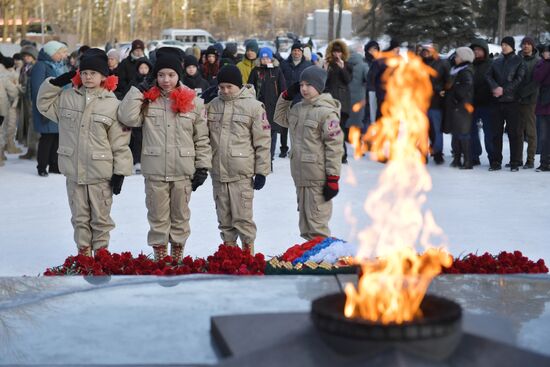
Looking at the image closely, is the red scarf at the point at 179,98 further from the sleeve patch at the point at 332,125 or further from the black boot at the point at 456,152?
the black boot at the point at 456,152

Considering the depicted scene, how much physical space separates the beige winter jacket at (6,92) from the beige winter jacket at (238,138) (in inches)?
259

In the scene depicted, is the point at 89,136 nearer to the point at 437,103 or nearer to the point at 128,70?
the point at 128,70

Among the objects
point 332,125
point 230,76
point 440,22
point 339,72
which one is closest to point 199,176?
point 230,76

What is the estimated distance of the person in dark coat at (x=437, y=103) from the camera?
14000 mm

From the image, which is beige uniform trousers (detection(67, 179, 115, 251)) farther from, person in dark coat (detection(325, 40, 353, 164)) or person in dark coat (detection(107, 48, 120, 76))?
person in dark coat (detection(325, 40, 353, 164))

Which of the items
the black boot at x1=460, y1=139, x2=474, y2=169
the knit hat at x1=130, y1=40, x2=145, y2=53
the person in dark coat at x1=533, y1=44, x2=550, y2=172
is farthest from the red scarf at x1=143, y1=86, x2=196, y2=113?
the person in dark coat at x1=533, y1=44, x2=550, y2=172

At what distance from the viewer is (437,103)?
1415 cm

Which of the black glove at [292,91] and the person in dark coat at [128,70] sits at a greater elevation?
the black glove at [292,91]

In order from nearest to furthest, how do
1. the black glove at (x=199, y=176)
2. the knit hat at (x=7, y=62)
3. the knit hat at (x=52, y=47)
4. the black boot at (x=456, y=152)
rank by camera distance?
the black glove at (x=199, y=176)
the knit hat at (x=52, y=47)
the black boot at (x=456, y=152)
the knit hat at (x=7, y=62)

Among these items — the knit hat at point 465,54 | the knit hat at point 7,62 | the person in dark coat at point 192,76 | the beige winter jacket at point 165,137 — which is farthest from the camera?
the knit hat at point 7,62

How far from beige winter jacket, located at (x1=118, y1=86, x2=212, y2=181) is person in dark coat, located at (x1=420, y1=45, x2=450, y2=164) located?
24.0 ft

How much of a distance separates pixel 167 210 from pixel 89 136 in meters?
0.85

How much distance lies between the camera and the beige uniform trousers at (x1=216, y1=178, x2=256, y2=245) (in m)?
7.59

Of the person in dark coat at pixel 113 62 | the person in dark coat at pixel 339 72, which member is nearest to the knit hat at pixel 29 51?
the person in dark coat at pixel 113 62
